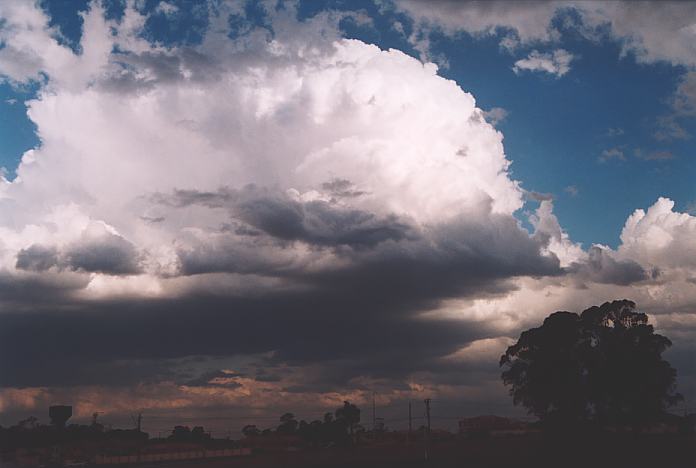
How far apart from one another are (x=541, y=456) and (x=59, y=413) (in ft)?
173

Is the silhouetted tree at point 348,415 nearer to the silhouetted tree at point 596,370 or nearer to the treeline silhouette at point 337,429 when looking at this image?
the treeline silhouette at point 337,429

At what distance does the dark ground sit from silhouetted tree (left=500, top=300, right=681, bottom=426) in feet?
Result: 12.0

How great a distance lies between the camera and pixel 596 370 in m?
92.8

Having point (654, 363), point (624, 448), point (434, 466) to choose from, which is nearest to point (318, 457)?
point (434, 466)

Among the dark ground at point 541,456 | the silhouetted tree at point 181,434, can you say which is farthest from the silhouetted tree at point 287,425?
the dark ground at point 541,456

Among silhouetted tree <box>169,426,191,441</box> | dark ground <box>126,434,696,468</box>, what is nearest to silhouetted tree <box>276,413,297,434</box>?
silhouetted tree <box>169,426,191,441</box>

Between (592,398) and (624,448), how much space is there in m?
11.1

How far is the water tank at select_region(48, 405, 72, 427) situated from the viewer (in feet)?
255

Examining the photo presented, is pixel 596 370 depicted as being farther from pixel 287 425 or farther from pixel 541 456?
pixel 287 425

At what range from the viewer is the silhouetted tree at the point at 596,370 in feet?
298

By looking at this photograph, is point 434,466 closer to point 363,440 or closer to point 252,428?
point 363,440

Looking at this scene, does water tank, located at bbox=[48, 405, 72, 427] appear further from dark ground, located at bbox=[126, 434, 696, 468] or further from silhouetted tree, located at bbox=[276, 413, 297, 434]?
silhouetted tree, located at bbox=[276, 413, 297, 434]

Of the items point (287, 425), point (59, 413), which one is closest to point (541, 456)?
point (59, 413)

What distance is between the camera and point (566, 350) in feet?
311
